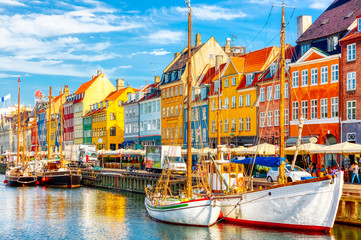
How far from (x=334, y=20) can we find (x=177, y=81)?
30.7 meters

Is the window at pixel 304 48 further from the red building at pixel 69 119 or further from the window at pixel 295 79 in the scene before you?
the red building at pixel 69 119

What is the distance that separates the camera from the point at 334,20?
53.3m

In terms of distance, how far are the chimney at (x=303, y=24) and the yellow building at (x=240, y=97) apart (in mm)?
4217

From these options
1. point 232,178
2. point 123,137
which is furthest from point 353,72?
point 123,137

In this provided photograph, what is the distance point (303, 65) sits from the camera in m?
54.0

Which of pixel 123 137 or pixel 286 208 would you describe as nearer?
pixel 286 208

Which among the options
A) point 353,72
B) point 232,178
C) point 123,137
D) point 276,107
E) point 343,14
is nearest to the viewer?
point 232,178

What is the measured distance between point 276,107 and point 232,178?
26.5m

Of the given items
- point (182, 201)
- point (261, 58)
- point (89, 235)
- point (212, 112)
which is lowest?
point (89, 235)

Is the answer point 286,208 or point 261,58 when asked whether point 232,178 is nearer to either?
point 286,208

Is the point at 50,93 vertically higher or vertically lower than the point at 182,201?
higher

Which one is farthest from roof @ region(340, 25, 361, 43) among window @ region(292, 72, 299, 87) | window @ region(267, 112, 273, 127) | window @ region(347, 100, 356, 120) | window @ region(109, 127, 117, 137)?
window @ region(109, 127, 117, 137)

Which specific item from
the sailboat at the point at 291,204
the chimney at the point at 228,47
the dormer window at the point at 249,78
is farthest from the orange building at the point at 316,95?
the chimney at the point at 228,47

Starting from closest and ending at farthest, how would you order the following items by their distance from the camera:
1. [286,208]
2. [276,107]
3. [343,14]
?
1. [286,208]
2. [343,14]
3. [276,107]
